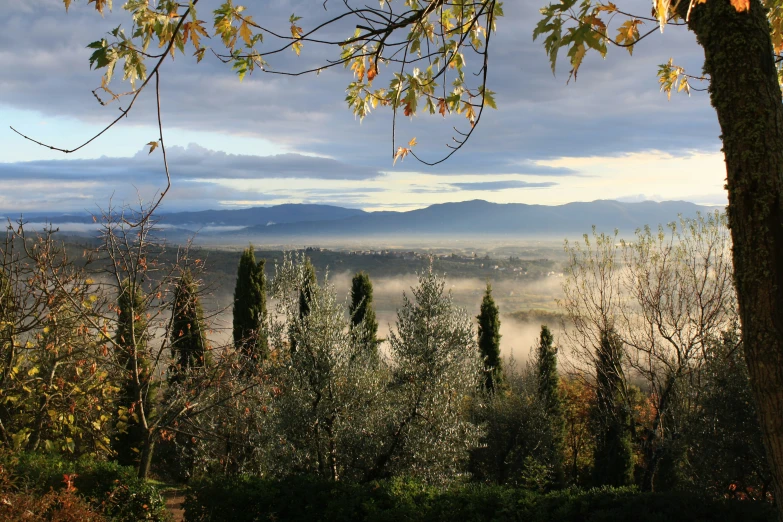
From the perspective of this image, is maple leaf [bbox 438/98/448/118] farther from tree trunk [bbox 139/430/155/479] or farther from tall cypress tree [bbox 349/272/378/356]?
tall cypress tree [bbox 349/272/378/356]

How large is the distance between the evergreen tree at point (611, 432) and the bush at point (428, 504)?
8.41 metres

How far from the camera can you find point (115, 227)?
29.8ft

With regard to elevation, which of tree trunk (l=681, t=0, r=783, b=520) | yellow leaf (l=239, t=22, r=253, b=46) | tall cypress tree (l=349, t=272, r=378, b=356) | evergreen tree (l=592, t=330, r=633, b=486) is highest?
yellow leaf (l=239, t=22, r=253, b=46)

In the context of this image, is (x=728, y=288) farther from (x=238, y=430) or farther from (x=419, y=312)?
(x=238, y=430)

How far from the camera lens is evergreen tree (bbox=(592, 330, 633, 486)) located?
15.9 metres

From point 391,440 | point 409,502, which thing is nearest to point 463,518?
point 409,502

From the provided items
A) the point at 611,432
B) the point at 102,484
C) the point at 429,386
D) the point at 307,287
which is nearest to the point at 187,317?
the point at 102,484

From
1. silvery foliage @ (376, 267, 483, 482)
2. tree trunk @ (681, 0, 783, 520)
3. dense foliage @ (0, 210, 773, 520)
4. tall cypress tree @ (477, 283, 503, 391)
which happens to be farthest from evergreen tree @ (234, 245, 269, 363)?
tree trunk @ (681, 0, 783, 520)

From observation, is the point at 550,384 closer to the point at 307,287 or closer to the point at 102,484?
the point at 307,287

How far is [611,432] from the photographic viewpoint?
59.1ft

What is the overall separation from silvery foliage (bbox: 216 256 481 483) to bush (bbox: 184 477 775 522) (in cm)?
133

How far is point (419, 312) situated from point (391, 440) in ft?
8.73

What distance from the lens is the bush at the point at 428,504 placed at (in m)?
6.91

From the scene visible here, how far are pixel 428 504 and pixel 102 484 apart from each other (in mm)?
5151
